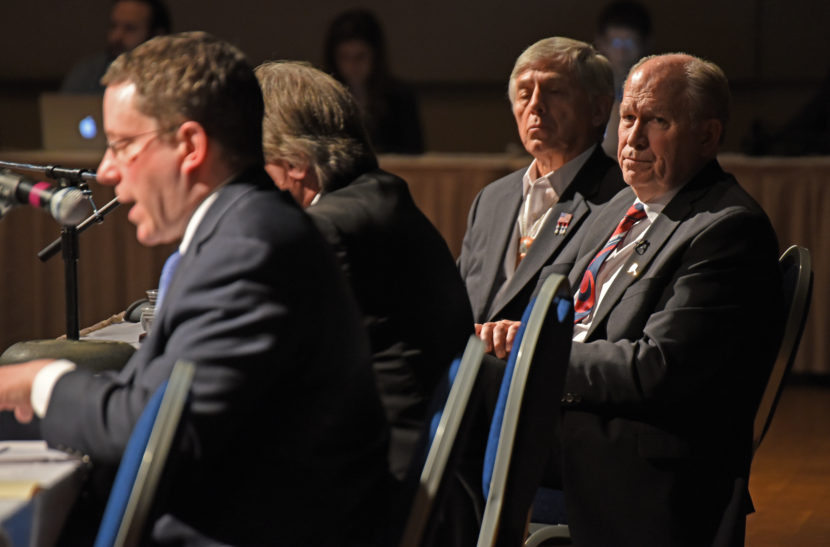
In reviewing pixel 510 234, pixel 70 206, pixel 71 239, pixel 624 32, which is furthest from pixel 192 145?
pixel 624 32

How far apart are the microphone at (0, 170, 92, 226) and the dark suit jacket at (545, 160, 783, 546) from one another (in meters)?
1.09

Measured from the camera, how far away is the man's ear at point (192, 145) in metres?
1.69

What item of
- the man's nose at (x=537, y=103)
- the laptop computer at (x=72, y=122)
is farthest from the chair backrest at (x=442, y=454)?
the laptop computer at (x=72, y=122)

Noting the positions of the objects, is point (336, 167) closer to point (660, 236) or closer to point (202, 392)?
point (660, 236)

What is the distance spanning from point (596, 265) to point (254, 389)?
1.42 metres

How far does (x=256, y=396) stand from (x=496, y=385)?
116cm

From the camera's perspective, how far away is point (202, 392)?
5.03ft

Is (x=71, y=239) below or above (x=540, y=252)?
above

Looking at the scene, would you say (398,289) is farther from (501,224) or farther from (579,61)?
(579,61)

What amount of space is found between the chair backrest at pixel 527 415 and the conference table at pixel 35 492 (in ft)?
1.92

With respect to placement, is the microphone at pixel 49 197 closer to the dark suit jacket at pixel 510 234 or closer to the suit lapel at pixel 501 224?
the dark suit jacket at pixel 510 234

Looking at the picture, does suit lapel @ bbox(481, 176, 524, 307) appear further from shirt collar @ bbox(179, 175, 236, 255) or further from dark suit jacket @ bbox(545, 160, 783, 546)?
shirt collar @ bbox(179, 175, 236, 255)

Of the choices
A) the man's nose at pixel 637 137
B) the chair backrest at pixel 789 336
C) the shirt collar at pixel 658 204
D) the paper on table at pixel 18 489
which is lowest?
the chair backrest at pixel 789 336

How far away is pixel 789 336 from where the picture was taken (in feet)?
8.07
